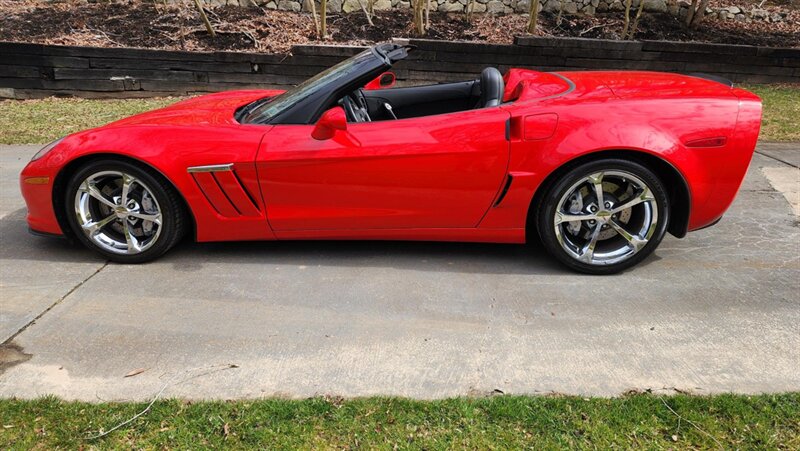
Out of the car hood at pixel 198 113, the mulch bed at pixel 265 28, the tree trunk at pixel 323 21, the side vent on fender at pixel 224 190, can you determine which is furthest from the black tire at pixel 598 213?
the tree trunk at pixel 323 21

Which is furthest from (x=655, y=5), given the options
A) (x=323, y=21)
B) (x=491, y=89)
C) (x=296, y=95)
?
(x=296, y=95)

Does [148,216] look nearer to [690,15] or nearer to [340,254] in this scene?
[340,254]

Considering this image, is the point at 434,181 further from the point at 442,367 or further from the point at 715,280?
the point at 715,280

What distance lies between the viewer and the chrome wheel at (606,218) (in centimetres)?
317

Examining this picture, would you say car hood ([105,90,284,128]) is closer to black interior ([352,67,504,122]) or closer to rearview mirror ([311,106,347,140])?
rearview mirror ([311,106,347,140])

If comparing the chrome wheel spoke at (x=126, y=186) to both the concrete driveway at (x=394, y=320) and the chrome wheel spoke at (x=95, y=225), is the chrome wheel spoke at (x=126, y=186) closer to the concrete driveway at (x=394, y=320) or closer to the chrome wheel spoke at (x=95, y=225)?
the chrome wheel spoke at (x=95, y=225)

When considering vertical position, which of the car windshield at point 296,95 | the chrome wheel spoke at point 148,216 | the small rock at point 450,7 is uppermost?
the small rock at point 450,7

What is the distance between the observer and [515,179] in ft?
A: 10.3

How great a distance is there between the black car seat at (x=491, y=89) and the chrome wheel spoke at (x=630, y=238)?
3.15 ft

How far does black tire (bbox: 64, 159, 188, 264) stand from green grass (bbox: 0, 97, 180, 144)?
3.78 metres

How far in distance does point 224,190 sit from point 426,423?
1836mm

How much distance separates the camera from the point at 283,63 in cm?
879

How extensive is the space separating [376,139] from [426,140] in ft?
0.90

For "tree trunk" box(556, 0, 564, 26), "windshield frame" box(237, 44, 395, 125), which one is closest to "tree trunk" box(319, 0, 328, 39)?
"tree trunk" box(556, 0, 564, 26)
